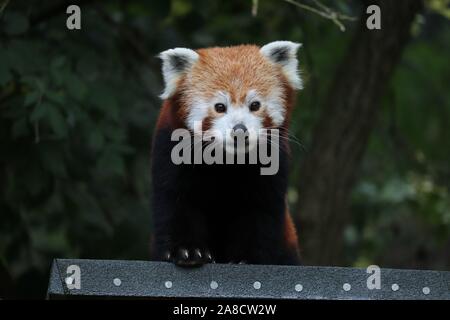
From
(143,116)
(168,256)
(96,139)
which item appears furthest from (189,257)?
(143,116)

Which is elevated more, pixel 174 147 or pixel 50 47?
pixel 50 47

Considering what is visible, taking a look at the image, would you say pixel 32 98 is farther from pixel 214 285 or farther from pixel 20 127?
pixel 214 285

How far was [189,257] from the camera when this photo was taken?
320cm

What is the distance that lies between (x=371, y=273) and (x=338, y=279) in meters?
0.11

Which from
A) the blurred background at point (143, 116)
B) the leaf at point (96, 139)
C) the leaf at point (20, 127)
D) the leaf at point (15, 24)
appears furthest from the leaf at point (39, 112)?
the leaf at point (15, 24)

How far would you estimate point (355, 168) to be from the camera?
205 inches

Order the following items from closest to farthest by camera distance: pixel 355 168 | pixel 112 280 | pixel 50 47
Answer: pixel 112 280 → pixel 50 47 → pixel 355 168

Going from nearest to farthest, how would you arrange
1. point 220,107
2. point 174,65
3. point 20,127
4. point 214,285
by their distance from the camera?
point 214,285 < point 220,107 < point 174,65 < point 20,127

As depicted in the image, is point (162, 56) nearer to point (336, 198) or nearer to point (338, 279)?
point (338, 279)

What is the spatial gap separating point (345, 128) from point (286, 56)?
168 centimetres

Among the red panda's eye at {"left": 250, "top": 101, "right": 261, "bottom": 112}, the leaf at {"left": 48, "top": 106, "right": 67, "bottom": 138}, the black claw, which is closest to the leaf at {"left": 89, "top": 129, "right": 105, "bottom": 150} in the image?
the leaf at {"left": 48, "top": 106, "right": 67, "bottom": 138}

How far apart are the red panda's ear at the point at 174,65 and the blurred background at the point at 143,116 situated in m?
0.65

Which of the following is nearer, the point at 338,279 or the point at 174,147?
the point at 338,279

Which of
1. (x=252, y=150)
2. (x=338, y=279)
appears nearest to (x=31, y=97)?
(x=252, y=150)
